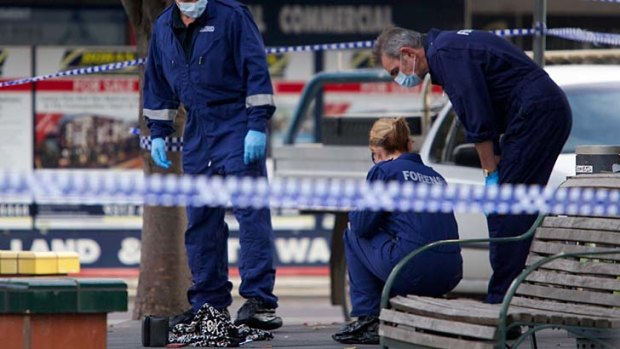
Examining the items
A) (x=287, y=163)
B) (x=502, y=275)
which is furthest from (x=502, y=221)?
(x=287, y=163)

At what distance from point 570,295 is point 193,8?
2360 millimetres

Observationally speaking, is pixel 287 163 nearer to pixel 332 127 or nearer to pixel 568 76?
pixel 332 127

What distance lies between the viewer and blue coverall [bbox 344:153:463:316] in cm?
714

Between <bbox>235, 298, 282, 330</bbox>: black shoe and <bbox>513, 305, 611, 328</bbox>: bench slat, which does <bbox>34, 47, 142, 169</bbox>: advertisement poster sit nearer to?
<bbox>235, 298, 282, 330</bbox>: black shoe

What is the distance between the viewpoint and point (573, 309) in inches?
242

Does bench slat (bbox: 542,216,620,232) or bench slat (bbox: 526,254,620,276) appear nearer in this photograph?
bench slat (bbox: 526,254,620,276)

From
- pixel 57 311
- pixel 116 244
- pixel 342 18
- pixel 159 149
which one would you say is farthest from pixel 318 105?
pixel 57 311

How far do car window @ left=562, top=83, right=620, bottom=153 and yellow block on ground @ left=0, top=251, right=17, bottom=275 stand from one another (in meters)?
3.46

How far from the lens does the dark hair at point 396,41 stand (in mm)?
7129

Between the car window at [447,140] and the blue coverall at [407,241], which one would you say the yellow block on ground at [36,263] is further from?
the car window at [447,140]

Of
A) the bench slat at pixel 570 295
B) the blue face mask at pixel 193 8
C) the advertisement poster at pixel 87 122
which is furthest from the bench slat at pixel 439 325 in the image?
the advertisement poster at pixel 87 122

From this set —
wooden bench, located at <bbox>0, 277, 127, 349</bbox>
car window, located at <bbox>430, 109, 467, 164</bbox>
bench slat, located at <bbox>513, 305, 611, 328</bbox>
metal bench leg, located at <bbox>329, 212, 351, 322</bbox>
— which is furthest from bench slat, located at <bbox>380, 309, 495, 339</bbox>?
metal bench leg, located at <bbox>329, 212, 351, 322</bbox>

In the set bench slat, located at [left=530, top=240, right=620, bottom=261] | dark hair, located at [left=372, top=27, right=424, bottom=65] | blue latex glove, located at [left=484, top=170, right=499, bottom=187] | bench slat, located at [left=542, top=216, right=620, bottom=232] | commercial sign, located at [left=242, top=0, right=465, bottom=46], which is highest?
commercial sign, located at [left=242, top=0, right=465, bottom=46]

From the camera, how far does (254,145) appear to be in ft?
24.5
